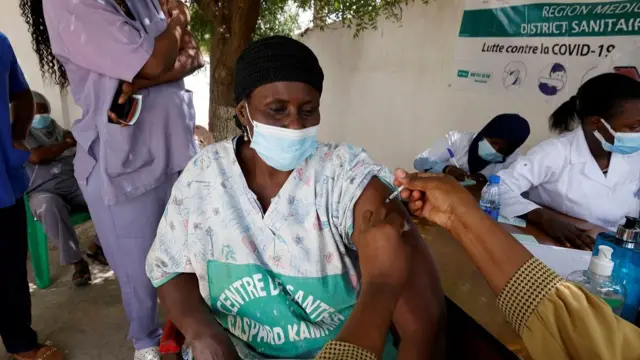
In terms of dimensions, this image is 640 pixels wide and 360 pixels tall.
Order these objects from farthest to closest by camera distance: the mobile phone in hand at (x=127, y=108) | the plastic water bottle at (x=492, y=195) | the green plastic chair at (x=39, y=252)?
the green plastic chair at (x=39, y=252)
the plastic water bottle at (x=492, y=195)
the mobile phone in hand at (x=127, y=108)

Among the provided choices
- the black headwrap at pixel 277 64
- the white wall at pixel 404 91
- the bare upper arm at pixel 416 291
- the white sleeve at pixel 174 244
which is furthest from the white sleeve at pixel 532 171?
the white sleeve at pixel 174 244

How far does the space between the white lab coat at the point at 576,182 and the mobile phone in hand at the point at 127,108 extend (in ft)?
5.79

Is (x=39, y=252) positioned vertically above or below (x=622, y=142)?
below

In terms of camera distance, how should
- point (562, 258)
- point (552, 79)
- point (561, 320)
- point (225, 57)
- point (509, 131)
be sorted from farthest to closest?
1. point (225, 57)
2. point (552, 79)
3. point (509, 131)
4. point (562, 258)
5. point (561, 320)

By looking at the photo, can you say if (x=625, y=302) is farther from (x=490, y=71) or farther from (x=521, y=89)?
(x=490, y=71)

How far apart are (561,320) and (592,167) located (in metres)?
1.58

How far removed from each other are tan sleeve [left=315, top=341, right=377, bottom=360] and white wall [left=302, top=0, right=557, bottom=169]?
3133 millimetres

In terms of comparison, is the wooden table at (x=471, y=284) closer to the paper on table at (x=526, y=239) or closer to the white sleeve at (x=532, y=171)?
the paper on table at (x=526, y=239)

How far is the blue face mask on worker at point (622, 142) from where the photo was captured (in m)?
1.98

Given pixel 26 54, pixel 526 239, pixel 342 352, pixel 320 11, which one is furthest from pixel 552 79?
pixel 26 54

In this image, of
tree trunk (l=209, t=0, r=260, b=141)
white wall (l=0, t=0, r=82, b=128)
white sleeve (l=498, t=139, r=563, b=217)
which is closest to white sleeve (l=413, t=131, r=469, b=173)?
white sleeve (l=498, t=139, r=563, b=217)

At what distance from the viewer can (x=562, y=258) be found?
1.58m

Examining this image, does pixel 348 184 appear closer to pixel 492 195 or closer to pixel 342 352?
pixel 342 352

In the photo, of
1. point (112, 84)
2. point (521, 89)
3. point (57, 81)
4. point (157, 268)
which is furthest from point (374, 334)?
point (521, 89)
